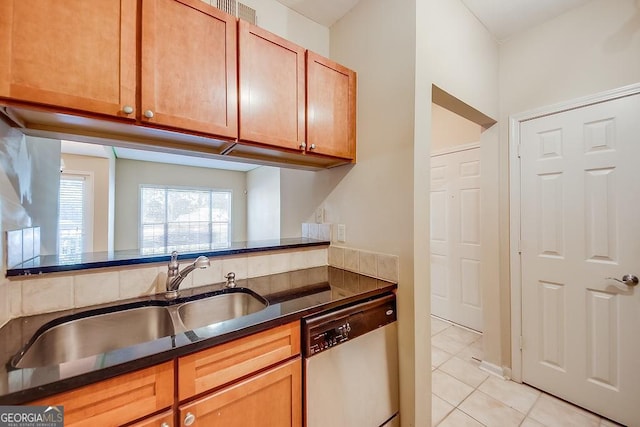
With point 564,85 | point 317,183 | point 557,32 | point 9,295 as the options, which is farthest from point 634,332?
point 9,295

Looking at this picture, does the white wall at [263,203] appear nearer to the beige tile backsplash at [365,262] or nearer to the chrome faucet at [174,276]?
the beige tile backsplash at [365,262]

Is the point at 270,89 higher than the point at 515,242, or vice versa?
the point at 270,89

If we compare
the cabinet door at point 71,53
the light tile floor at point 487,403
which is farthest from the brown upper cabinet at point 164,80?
the light tile floor at point 487,403

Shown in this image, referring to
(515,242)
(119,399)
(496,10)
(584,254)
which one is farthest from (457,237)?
(119,399)

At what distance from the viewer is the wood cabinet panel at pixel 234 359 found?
0.84m

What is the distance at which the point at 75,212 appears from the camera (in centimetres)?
398

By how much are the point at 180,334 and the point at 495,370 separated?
8.04ft

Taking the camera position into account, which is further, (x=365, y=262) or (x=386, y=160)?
(x=365, y=262)

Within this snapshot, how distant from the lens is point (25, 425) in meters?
0.63

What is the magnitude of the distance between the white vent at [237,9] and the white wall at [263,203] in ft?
11.3

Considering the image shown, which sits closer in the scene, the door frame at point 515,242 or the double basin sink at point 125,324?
the double basin sink at point 125,324

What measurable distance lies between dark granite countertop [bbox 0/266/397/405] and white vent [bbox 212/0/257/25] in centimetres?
159

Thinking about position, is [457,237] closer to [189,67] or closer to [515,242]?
[515,242]

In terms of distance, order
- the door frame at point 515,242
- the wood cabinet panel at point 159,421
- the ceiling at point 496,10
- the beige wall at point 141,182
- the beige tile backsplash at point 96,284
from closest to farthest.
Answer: the wood cabinet panel at point 159,421, the beige tile backsplash at point 96,284, the ceiling at point 496,10, the door frame at point 515,242, the beige wall at point 141,182
